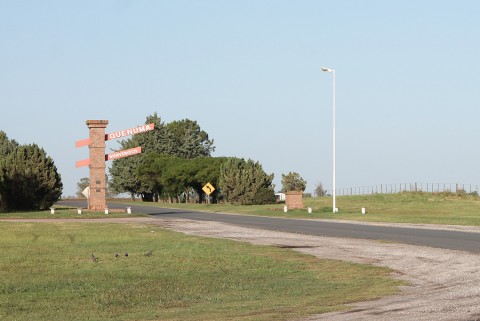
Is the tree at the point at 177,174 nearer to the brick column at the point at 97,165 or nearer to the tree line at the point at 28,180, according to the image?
the tree line at the point at 28,180

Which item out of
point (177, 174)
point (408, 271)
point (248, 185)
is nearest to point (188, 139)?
point (177, 174)

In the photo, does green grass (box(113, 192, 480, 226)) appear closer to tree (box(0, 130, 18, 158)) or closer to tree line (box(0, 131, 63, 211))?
tree line (box(0, 131, 63, 211))

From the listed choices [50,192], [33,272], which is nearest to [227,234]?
[33,272]

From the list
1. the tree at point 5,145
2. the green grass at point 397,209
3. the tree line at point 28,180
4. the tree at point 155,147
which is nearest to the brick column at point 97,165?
the tree line at point 28,180

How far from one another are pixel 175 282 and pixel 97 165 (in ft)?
152

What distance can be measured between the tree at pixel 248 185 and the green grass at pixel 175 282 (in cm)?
6861

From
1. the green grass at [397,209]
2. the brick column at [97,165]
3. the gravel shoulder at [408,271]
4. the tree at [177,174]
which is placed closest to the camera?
the gravel shoulder at [408,271]

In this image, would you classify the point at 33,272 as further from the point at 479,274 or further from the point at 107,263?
the point at 479,274

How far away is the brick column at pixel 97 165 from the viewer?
6762 cm

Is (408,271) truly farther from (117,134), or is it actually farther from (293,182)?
(293,182)

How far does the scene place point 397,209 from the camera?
80625 millimetres

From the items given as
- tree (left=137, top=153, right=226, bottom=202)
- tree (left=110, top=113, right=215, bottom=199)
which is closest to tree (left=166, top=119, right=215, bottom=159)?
tree (left=110, top=113, right=215, bottom=199)

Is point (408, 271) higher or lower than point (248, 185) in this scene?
lower

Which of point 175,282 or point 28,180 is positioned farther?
point 28,180
